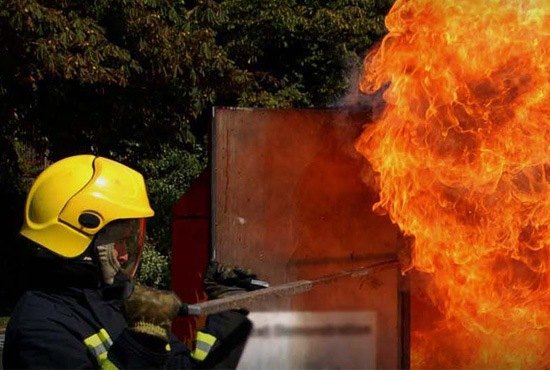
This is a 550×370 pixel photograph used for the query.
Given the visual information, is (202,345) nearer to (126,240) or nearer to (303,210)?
(126,240)

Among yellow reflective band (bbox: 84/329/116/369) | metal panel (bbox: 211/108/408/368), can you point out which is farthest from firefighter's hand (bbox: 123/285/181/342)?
metal panel (bbox: 211/108/408/368)

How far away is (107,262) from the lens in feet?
11.2

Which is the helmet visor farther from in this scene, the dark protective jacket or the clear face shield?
the dark protective jacket

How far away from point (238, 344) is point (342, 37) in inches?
506

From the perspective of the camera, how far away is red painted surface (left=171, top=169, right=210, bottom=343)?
6574 millimetres

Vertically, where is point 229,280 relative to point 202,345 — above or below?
above

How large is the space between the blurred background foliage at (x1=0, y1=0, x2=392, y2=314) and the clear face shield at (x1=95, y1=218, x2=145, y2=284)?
6368 mm

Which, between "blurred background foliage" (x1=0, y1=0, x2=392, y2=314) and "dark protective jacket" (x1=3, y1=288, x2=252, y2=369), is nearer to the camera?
Answer: "dark protective jacket" (x1=3, y1=288, x2=252, y2=369)

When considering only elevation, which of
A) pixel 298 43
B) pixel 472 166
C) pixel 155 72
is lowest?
pixel 472 166

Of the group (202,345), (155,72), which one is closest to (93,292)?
(202,345)

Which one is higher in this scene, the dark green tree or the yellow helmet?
the dark green tree

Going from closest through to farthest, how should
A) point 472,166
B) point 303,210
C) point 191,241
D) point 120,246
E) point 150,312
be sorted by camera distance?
point 150,312 → point 120,246 → point 303,210 → point 472,166 → point 191,241

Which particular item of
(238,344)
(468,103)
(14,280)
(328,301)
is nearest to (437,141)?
(468,103)

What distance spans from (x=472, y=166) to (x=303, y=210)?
45.1 inches
